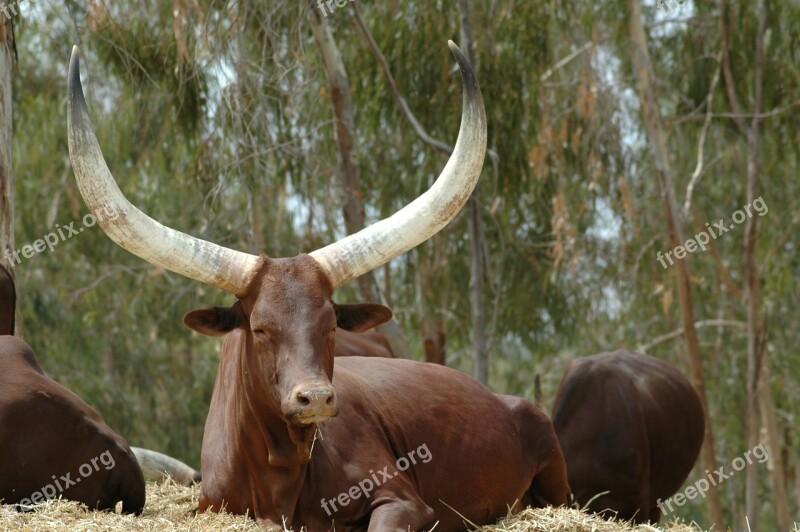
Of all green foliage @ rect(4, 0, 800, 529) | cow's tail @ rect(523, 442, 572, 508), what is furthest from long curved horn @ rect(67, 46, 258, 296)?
green foliage @ rect(4, 0, 800, 529)

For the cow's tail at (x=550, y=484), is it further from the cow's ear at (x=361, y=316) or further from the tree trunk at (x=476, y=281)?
the tree trunk at (x=476, y=281)

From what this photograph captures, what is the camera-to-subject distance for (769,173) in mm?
18500

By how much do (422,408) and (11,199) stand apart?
11.5ft

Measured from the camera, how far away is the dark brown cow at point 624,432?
9352 mm

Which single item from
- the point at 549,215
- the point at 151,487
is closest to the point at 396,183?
the point at 549,215

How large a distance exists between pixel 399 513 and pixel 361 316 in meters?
0.88

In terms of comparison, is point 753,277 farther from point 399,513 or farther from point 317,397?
point 317,397

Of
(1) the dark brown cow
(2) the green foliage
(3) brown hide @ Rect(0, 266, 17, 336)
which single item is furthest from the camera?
(2) the green foliage

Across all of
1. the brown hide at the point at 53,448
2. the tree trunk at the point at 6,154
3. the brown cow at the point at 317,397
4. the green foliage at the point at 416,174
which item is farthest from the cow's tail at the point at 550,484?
the green foliage at the point at 416,174

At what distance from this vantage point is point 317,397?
189 inches

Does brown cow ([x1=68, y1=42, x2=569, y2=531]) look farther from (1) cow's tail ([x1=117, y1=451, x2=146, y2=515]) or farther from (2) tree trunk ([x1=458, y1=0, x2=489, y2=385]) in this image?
(2) tree trunk ([x1=458, y1=0, x2=489, y2=385])

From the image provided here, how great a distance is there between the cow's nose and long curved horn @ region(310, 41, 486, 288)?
655 millimetres

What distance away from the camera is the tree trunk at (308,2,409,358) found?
1185 centimetres

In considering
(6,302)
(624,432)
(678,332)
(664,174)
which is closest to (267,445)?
(6,302)
